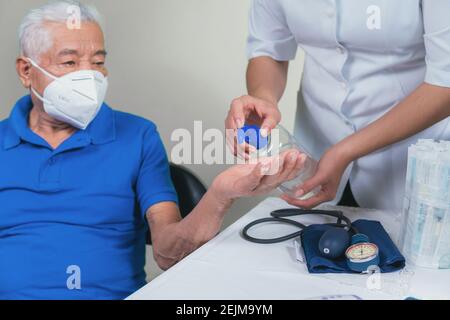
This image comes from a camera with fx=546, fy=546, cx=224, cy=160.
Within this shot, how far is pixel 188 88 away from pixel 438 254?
126cm

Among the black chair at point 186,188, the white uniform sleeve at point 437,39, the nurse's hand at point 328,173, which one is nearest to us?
the white uniform sleeve at point 437,39

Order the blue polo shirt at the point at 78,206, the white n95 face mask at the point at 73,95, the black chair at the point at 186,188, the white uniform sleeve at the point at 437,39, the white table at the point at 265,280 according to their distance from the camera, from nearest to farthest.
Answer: the white table at the point at 265,280, the white uniform sleeve at the point at 437,39, the blue polo shirt at the point at 78,206, the white n95 face mask at the point at 73,95, the black chair at the point at 186,188

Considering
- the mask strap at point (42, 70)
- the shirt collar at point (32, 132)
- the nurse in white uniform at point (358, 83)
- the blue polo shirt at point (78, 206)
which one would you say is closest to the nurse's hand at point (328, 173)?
the nurse in white uniform at point (358, 83)

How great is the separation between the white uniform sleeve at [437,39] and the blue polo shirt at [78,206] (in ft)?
2.17

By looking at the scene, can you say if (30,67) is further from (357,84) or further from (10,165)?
(357,84)

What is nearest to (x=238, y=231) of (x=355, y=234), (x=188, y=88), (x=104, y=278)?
(x=355, y=234)

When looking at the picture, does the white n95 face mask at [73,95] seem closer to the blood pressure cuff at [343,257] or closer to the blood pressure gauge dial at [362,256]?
the blood pressure cuff at [343,257]

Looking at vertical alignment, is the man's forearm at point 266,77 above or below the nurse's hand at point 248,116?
above

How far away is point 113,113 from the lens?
1474 mm

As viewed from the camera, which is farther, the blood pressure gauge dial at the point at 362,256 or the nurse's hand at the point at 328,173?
the nurse's hand at the point at 328,173

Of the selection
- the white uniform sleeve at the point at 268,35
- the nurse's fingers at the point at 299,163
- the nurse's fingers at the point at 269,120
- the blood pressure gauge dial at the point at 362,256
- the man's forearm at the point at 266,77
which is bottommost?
the blood pressure gauge dial at the point at 362,256

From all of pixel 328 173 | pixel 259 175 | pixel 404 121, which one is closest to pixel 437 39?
pixel 404 121

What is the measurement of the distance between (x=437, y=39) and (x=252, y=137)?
0.40 meters

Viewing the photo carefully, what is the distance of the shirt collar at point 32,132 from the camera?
1371 mm
